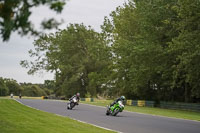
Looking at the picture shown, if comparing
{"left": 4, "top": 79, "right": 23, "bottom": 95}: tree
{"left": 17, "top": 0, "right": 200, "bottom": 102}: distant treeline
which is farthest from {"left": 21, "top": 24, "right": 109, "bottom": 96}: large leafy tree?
{"left": 4, "top": 79, "right": 23, "bottom": 95}: tree

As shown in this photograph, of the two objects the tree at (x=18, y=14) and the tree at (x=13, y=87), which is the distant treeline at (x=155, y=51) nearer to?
the tree at (x=18, y=14)

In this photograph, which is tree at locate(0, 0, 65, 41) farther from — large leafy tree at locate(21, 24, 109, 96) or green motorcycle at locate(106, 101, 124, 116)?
large leafy tree at locate(21, 24, 109, 96)

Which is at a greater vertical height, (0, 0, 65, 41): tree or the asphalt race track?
(0, 0, 65, 41): tree

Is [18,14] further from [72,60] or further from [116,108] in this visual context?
[72,60]

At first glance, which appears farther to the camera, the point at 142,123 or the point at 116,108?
the point at 116,108

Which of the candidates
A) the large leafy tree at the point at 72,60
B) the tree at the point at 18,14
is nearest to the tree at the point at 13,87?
the large leafy tree at the point at 72,60

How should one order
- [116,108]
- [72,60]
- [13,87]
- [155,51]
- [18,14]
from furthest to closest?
[13,87]
[72,60]
[155,51]
[116,108]
[18,14]

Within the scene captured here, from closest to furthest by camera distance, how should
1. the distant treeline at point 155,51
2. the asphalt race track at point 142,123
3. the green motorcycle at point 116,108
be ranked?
1. the asphalt race track at point 142,123
2. the green motorcycle at point 116,108
3. the distant treeline at point 155,51

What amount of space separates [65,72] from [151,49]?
46.1 metres

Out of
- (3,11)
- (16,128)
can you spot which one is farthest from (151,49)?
(3,11)

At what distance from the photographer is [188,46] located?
33.4m

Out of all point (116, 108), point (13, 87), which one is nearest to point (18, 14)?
point (116, 108)

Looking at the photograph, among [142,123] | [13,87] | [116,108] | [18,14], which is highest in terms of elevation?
[13,87]

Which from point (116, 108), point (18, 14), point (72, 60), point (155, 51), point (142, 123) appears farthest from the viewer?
point (72, 60)
